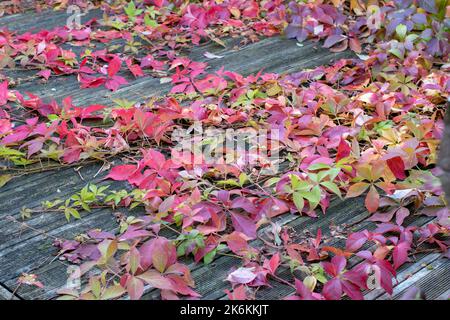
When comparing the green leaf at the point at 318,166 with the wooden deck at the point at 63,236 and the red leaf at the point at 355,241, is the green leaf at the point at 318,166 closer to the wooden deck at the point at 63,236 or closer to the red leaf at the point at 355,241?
the wooden deck at the point at 63,236

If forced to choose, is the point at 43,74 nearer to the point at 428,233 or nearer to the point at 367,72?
the point at 367,72

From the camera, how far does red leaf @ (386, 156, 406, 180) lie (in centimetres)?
224

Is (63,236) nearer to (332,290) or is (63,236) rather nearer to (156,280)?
(156,280)

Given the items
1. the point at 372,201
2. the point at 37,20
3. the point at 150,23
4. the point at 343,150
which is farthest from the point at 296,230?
the point at 37,20

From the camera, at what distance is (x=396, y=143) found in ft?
7.97

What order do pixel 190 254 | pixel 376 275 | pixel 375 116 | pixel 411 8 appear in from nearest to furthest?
1. pixel 376 275
2. pixel 190 254
3. pixel 375 116
4. pixel 411 8

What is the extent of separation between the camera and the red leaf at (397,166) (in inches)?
88.4

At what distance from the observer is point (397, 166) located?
2246 millimetres

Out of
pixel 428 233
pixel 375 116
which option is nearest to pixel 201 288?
pixel 428 233

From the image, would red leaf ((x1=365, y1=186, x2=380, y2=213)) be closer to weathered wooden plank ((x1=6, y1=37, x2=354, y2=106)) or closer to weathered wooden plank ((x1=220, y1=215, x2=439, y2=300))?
weathered wooden plank ((x1=220, y1=215, x2=439, y2=300))

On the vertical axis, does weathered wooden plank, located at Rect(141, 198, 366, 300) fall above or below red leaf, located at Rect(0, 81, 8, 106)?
below

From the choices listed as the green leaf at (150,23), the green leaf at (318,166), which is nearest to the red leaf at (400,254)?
the green leaf at (318,166)

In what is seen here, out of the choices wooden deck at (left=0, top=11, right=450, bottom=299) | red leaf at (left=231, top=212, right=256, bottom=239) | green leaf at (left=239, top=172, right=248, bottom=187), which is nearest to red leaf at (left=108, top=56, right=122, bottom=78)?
wooden deck at (left=0, top=11, right=450, bottom=299)

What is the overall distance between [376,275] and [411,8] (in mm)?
1969
